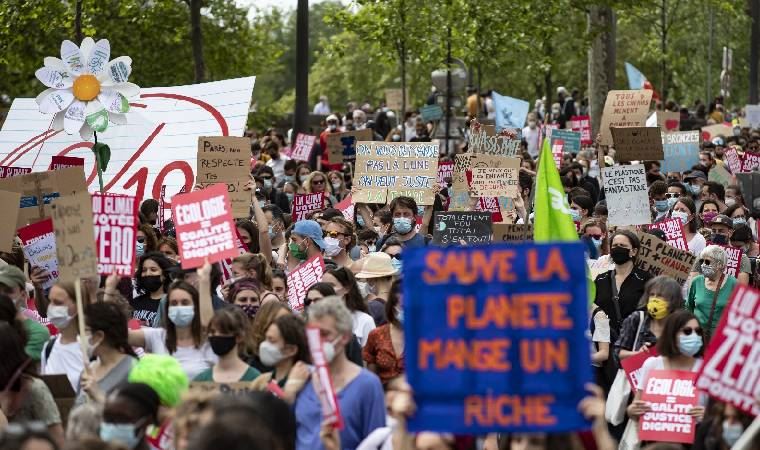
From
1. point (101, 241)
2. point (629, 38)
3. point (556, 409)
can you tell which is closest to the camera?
point (556, 409)

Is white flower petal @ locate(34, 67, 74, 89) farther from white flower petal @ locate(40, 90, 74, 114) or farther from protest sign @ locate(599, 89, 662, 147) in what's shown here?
protest sign @ locate(599, 89, 662, 147)

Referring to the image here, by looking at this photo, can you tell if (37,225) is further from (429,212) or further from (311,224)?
(429,212)

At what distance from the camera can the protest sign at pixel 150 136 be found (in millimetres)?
16438

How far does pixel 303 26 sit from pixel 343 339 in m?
16.2

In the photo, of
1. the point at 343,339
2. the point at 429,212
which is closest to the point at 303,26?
the point at 429,212

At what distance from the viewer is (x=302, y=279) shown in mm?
10961

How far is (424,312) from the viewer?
20.1 feet

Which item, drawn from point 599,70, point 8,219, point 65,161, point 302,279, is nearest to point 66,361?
point 302,279

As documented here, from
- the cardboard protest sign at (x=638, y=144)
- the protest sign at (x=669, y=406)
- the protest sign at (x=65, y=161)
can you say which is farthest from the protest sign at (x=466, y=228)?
the cardboard protest sign at (x=638, y=144)

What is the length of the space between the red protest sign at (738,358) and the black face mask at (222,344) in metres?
2.04

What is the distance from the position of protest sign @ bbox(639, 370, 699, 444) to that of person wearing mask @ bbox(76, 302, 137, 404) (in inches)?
94.5

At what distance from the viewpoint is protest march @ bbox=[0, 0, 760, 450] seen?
20.0 feet

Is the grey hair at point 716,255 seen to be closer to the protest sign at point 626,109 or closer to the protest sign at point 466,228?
the protest sign at point 466,228

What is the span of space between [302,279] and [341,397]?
11.9ft
